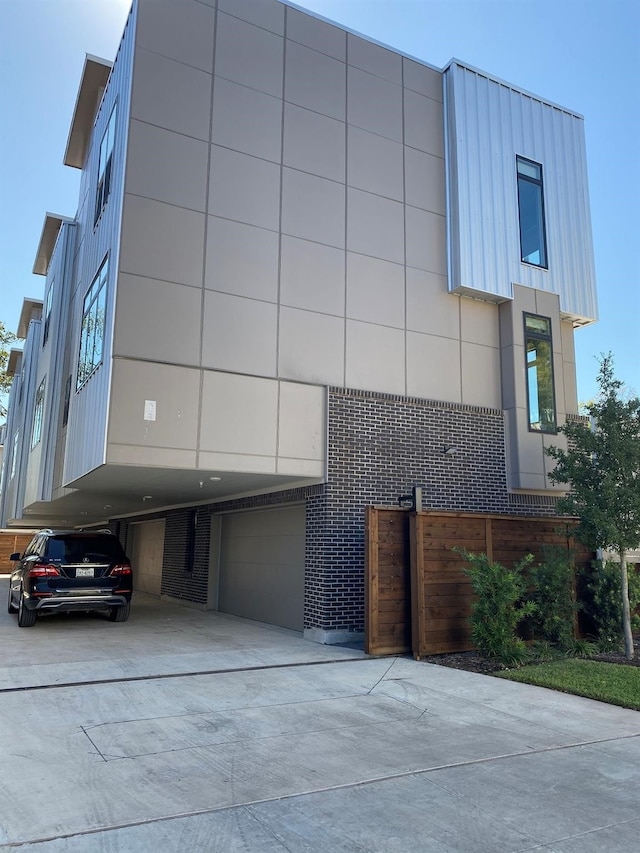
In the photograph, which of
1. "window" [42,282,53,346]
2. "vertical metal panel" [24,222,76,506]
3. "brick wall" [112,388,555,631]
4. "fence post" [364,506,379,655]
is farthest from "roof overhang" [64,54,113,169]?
"fence post" [364,506,379,655]

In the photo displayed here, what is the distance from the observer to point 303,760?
511cm

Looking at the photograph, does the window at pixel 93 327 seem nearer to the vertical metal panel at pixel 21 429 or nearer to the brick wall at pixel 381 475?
the brick wall at pixel 381 475

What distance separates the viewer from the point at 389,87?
13062 millimetres

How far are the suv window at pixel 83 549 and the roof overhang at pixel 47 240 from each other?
11.9 m

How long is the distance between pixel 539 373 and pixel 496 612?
20.0 ft

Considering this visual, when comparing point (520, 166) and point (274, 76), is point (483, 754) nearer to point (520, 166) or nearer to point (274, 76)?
point (274, 76)

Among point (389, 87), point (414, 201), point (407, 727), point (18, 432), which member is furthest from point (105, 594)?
point (18, 432)

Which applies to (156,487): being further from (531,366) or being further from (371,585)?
(531,366)

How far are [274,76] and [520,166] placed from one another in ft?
18.4

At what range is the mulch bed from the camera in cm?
891

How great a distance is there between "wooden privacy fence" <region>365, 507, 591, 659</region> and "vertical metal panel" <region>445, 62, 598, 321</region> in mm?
5243

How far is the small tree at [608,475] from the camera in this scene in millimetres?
9680

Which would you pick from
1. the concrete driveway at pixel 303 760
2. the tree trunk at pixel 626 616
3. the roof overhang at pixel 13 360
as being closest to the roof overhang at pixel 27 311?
the roof overhang at pixel 13 360

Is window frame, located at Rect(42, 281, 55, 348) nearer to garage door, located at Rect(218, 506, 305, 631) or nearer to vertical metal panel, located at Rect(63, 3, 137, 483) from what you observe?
vertical metal panel, located at Rect(63, 3, 137, 483)
